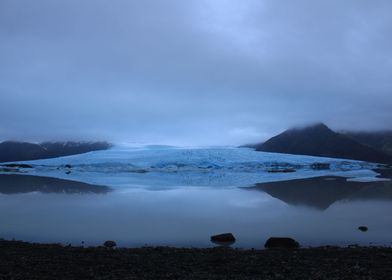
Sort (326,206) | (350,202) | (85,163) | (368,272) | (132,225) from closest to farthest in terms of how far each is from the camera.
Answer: (368,272), (132,225), (326,206), (350,202), (85,163)

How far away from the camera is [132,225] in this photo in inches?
600

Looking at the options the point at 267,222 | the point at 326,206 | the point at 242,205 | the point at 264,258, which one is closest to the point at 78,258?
the point at 264,258

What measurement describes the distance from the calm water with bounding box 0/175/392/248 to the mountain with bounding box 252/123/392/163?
472 feet

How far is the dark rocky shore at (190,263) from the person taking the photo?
8.45 meters

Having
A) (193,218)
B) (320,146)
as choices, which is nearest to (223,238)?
(193,218)

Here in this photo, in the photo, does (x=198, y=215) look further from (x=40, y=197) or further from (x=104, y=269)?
(x=40, y=197)

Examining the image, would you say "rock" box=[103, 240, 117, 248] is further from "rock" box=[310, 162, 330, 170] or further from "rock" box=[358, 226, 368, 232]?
"rock" box=[310, 162, 330, 170]

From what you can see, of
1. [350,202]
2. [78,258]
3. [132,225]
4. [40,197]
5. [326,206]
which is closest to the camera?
[78,258]

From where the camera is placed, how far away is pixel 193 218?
1684cm

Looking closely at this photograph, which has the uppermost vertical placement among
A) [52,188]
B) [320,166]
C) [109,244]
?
[320,166]

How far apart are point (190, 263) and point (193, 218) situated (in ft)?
24.4

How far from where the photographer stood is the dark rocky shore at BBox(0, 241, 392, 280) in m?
8.45

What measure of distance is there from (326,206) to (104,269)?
14.1 meters

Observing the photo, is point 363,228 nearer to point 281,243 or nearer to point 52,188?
point 281,243
